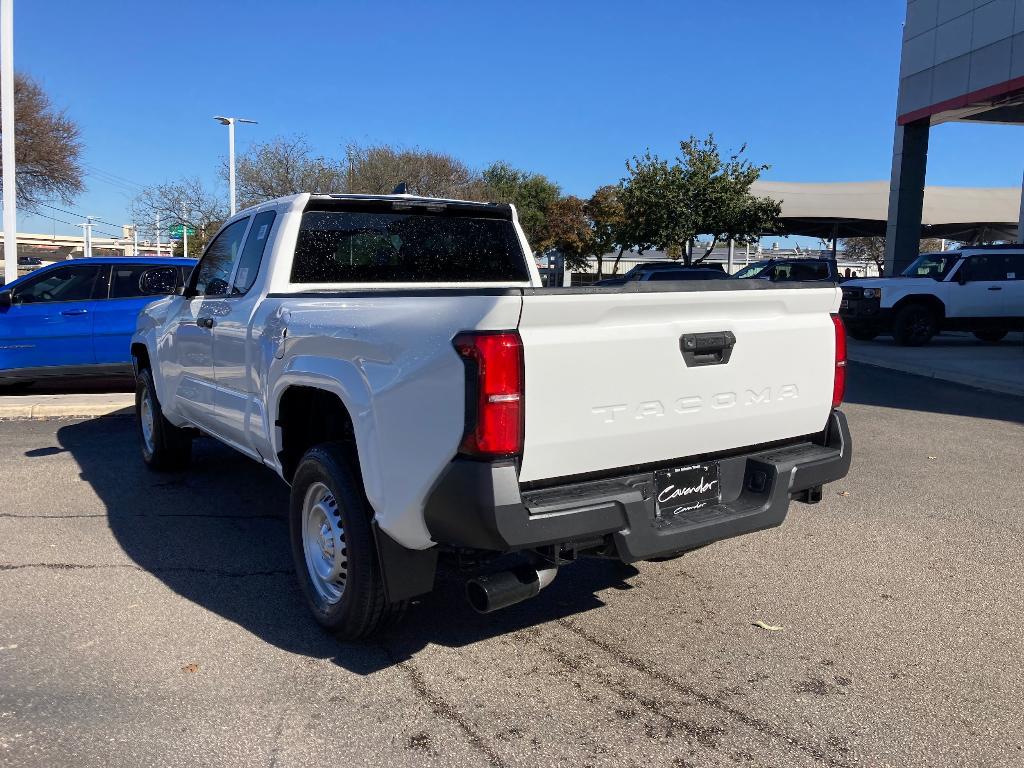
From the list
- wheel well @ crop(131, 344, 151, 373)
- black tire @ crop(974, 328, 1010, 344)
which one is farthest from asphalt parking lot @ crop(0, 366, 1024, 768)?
black tire @ crop(974, 328, 1010, 344)

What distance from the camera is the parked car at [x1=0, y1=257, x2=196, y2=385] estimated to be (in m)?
10.0

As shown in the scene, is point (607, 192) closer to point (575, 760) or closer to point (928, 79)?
point (928, 79)

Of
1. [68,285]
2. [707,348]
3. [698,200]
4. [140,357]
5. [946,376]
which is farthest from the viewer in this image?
[698,200]

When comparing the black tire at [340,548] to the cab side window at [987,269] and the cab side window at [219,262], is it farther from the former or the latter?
the cab side window at [987,269]

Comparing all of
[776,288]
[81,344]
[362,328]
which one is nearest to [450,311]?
[362,328]

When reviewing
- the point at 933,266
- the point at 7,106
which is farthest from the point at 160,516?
the point at 933,266

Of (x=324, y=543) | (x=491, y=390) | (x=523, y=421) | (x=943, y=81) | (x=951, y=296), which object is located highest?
(x=943, y=81)

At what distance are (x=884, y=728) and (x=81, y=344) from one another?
384 inches

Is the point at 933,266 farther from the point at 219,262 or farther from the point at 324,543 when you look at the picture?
the point at 324,543

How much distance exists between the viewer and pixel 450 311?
115 inches

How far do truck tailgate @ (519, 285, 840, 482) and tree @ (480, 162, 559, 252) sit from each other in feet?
178

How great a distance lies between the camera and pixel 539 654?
12.0ft

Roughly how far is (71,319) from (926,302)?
15.4m

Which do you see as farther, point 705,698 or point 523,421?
point 705,698
